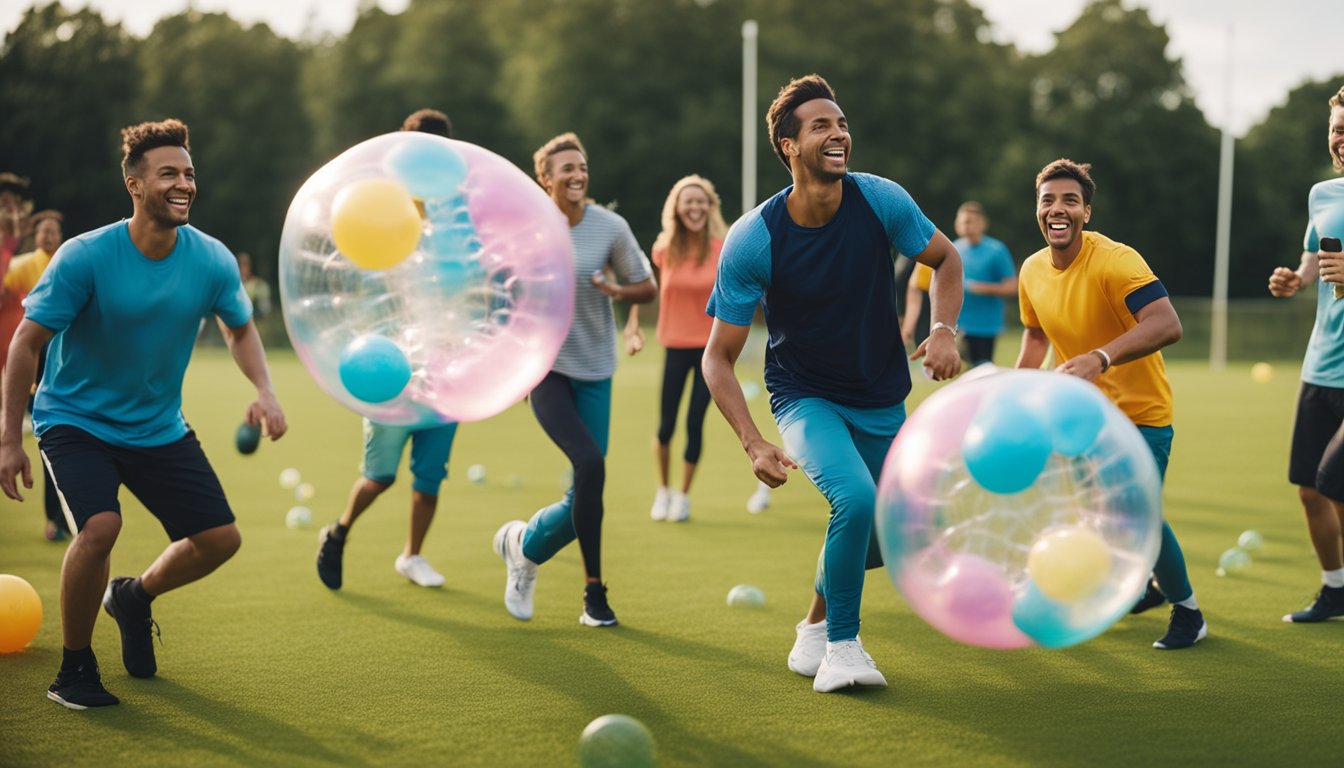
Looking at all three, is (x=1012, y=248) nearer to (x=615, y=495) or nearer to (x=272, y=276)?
(x=272, y=276)

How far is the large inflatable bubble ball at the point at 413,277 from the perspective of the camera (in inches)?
→ 185

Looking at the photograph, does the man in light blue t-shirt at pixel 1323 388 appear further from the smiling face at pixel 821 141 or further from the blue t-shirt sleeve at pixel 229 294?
the blue t-shirt sleeve at pixel 229 294

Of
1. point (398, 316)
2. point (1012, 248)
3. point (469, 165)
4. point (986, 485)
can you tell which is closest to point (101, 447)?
point (398, 316)

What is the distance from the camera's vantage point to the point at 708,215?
9773 millimetres

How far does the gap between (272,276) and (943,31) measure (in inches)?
1172

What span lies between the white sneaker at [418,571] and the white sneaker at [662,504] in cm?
252

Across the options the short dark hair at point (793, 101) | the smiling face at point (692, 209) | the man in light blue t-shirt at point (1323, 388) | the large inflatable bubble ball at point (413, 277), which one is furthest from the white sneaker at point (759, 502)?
the large inflatable bubble ball at point (413, 277)

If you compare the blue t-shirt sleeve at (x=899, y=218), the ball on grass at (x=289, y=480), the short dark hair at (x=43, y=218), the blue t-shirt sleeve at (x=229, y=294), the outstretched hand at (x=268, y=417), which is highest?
the short dark hair at (x=43, y=218)

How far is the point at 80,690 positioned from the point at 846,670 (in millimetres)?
2904

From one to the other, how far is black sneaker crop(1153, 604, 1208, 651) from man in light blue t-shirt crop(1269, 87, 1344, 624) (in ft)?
2.59

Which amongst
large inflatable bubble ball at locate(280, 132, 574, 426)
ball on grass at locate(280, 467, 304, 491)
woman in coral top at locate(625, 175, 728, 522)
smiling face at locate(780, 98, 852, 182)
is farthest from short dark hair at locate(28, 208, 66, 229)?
smiling face at locate(780, 98, 852, 182)

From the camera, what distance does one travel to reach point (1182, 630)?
6.05 metres

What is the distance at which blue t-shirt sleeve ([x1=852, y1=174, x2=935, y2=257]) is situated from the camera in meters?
5.37

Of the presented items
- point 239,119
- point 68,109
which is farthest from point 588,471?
point 239,119
